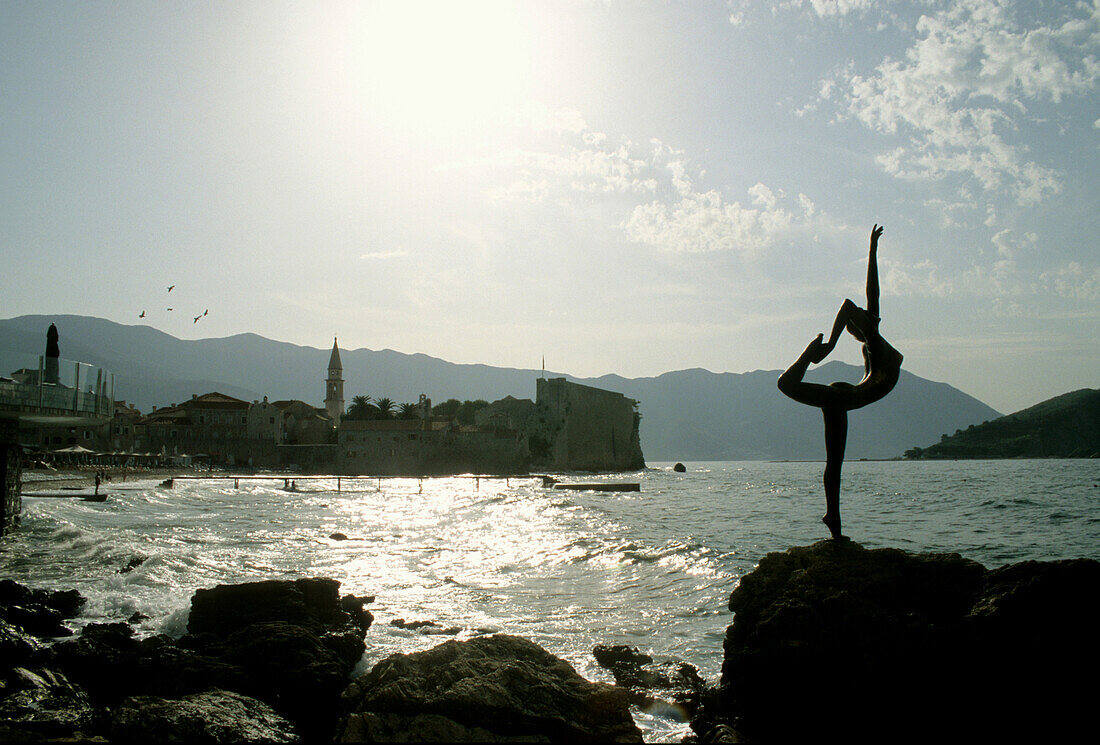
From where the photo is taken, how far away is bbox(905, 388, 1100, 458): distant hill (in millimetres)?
135750

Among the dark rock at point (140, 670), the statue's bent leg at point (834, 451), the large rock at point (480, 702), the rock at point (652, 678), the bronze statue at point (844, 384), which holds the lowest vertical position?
the rock at point (652, 678)

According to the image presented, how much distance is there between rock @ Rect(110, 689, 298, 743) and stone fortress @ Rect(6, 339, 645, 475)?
221ft

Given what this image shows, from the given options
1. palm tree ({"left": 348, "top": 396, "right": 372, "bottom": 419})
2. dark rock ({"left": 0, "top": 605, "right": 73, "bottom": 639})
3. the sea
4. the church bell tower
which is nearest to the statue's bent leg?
the sea

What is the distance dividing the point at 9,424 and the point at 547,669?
49.0 ft

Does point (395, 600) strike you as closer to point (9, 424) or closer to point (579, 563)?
point (579, 563)

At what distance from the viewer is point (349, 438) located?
75000mm

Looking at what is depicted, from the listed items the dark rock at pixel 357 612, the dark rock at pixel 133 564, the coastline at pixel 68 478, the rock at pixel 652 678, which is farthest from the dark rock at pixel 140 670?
the coastline at pixel 68 478

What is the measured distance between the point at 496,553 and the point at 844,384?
12574 mm

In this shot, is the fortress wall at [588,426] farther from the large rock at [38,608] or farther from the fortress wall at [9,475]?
the large rock at [38,608]

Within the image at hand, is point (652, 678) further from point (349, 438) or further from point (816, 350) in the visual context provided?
point (349, 438)

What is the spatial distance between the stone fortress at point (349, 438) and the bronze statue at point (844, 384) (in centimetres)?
6898

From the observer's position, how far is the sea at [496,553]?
9.93m

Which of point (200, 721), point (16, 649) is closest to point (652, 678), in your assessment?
point (200, 721)

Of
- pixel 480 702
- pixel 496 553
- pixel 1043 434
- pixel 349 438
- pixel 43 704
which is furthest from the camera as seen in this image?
pixel 1043 434
